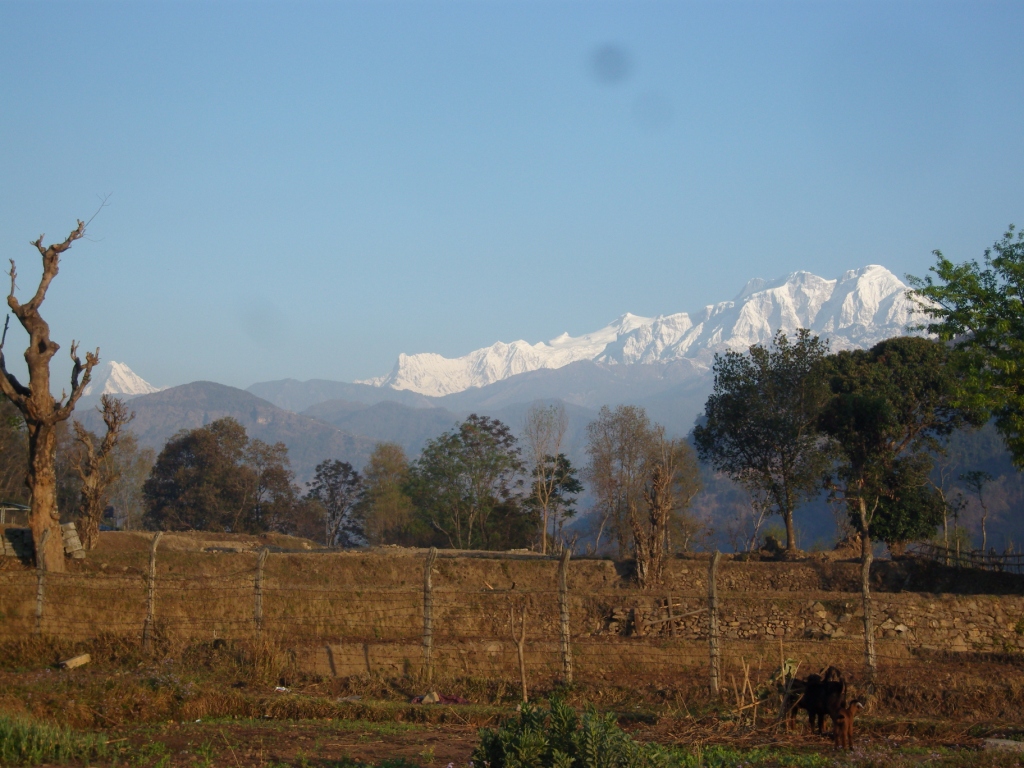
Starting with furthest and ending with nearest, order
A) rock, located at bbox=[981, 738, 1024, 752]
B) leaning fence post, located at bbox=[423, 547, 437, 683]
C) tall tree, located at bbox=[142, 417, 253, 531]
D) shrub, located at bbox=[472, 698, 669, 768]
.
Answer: tall tree, located at bbox=[142, 417, 253, 531], leaning fence post, located at bbox=[423, 547, 437, 683], rock, located at bbox=[981, 738, 1024, 752], shrub, located at bbox=[472, 698, 669, 768]

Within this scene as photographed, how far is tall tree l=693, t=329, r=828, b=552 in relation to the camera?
1185 inches

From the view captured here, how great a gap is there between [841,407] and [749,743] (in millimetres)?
24111

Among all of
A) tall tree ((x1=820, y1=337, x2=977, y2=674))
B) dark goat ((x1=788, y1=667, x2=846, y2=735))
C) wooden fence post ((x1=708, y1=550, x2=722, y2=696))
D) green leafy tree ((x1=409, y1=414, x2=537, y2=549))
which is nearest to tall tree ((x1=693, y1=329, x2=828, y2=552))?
tall tree ((x1=820, y1=337, x2=977, y2=674))

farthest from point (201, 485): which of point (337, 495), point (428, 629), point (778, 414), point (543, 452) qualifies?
point (428, 629)

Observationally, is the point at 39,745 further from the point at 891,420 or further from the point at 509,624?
the point at 891,420

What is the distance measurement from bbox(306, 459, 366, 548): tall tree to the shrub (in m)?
52.8

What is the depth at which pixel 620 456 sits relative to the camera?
48344mm

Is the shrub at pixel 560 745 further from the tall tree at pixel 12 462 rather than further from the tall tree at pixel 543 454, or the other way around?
the tall tree at pixel 12 462

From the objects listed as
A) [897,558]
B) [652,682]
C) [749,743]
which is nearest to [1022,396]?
[897,558]

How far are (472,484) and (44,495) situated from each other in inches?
1226

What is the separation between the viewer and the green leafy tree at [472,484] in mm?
44469

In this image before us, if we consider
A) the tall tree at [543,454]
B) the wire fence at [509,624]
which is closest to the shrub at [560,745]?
the wire fence at [509,624]

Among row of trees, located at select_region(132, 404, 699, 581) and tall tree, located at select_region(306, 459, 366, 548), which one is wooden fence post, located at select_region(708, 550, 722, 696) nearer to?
row of trees, located at select_region(132, 404, 699, 581)

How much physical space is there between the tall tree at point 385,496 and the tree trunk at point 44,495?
3709 centimetres
